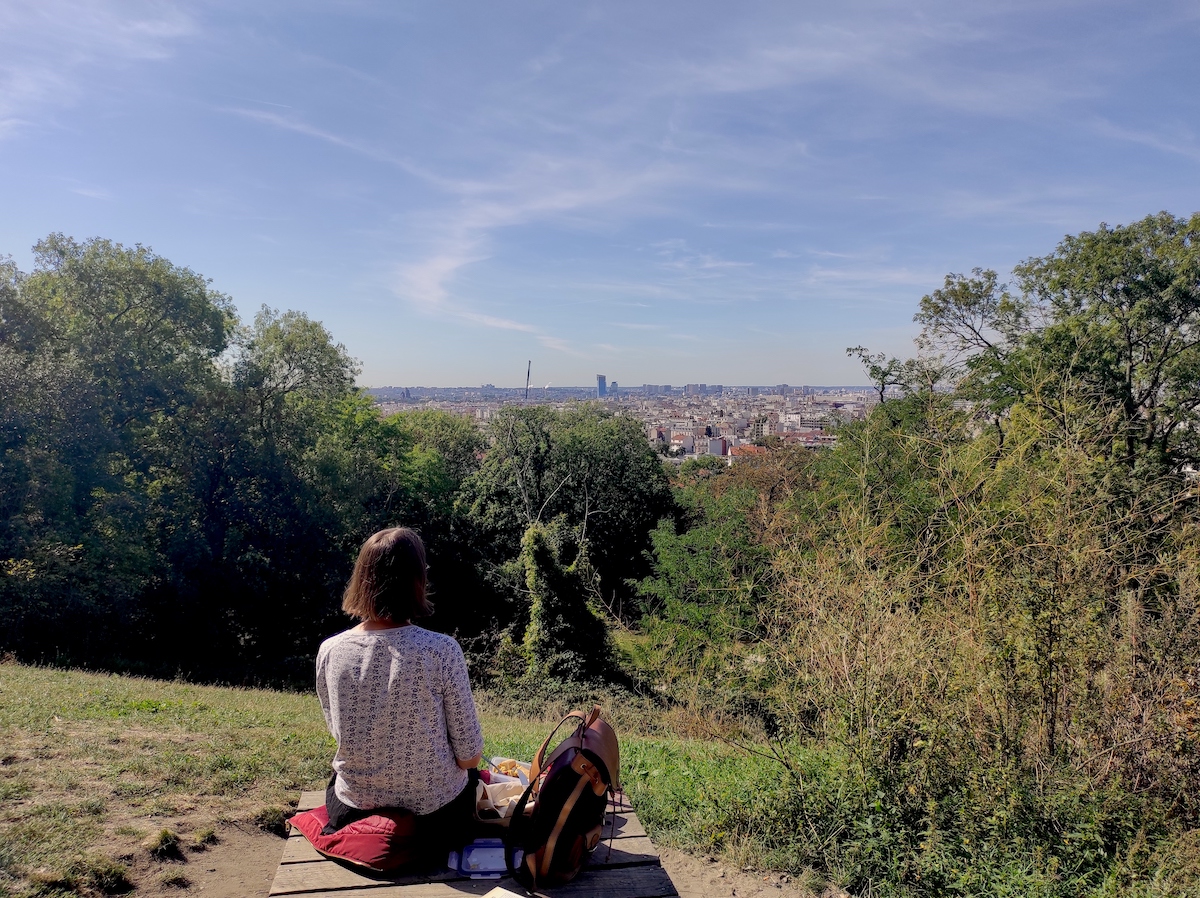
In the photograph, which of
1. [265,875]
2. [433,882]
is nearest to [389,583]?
[433,882]

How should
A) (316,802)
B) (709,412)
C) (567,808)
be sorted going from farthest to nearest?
(709,412) < (316,802) < (567,808)

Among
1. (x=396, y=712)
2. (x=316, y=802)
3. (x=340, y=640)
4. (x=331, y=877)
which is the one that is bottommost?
(x=316, y=802)

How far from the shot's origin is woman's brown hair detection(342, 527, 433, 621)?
2604 mm

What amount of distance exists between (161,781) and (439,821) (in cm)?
312

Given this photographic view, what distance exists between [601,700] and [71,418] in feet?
45.0

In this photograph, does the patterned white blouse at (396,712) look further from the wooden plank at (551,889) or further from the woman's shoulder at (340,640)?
the wooden plank at (551,889)

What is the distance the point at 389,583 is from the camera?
102 inches

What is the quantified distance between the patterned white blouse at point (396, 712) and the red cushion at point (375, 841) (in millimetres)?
92

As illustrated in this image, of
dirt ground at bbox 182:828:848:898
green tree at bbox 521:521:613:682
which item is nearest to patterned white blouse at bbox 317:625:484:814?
dirt ground at bbox 182:828:848:898

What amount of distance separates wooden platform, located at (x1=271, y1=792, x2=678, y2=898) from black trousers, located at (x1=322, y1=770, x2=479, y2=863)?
4.7 inches

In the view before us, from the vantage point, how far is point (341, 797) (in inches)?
108

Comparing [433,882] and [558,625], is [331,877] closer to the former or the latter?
[433,882]

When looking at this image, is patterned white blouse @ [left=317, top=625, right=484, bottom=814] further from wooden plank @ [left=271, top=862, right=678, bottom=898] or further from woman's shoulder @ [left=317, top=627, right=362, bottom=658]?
wooden plank @ [left=271, top=862, right=678, bottom=898]

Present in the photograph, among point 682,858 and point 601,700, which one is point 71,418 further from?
point 682,858
